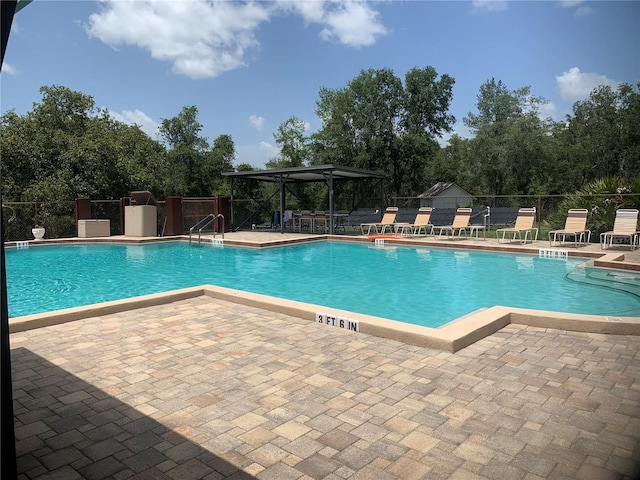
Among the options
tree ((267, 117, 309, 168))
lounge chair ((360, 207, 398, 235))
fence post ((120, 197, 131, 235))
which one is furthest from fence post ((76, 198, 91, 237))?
tree ((267, 117, 309, 168))

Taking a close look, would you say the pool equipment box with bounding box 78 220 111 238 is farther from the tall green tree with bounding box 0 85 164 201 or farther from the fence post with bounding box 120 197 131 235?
the tall green tree with bounding box 0 85 164 201

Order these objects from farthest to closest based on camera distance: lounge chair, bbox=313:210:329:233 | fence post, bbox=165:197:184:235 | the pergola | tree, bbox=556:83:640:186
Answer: tree, bbox=556:83:640:186, lounge chair, bbox=313:210:329:233, fence post, bbox=165:197:184:235, the pergola

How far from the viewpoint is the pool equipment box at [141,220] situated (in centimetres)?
1614

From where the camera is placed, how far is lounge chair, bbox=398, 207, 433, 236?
15.0m

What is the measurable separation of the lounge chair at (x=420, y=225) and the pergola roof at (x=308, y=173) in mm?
2404

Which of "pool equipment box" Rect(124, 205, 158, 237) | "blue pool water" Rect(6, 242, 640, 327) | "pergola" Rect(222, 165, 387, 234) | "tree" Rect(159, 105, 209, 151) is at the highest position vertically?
"tree" Rect(159, 105, 209, 151)

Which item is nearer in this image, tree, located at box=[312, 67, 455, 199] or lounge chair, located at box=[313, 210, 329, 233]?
lounge chair, located at box=[313, 210, 329, 233]

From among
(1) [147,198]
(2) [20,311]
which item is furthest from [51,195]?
(2) [20,311]

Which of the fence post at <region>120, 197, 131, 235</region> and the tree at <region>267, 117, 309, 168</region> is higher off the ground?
the tree at <region>267, 117, 309, 168</region>

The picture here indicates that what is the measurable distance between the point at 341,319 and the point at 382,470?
93.4 inches

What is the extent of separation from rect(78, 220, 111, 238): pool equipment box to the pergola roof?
469 centimetres

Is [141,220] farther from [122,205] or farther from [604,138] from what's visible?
[604,138]

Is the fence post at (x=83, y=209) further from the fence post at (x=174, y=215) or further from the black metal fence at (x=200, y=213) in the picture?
the fence post at (x=174, y=215)

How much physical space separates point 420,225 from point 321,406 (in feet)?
41.5
